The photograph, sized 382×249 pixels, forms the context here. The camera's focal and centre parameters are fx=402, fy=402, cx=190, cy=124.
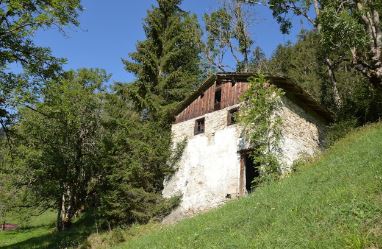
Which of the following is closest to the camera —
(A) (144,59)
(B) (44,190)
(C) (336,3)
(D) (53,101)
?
(D) (53,101)

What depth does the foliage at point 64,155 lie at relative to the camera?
25.6 m

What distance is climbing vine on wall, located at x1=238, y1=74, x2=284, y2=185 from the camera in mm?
19547

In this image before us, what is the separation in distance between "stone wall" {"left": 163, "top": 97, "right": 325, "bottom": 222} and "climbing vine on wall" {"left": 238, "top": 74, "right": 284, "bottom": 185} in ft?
2.07

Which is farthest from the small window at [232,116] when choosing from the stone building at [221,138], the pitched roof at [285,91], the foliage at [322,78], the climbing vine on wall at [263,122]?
the foliage at [322,78]

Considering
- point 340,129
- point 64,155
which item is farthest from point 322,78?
point 64,155

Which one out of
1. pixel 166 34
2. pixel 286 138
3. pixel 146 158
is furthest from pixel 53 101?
pixel 166 34

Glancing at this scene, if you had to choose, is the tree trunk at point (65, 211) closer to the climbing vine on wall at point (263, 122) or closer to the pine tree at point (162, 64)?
the pine tree at point (162, 64)

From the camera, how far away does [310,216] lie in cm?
914

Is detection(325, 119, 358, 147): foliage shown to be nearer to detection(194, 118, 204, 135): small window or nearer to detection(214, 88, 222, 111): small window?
detection(214, 88, 222, 111): small window

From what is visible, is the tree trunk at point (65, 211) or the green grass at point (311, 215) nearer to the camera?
the green grass at point (311, 215)

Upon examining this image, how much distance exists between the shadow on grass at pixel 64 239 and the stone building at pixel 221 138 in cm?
514

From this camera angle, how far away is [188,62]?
→ 98.1 feet

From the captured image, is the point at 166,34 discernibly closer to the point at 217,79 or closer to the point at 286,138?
the point at 217,79

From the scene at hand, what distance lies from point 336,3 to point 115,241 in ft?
54.1
